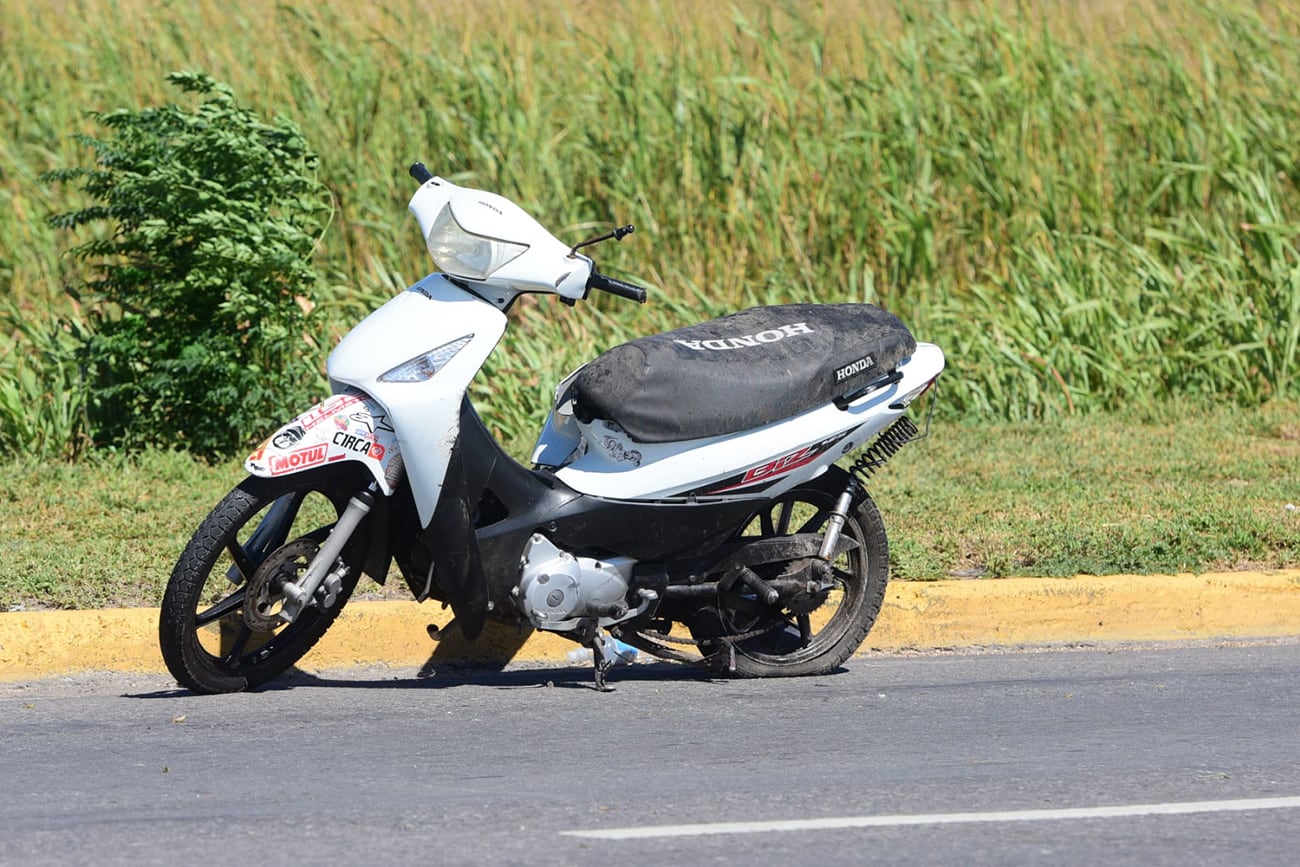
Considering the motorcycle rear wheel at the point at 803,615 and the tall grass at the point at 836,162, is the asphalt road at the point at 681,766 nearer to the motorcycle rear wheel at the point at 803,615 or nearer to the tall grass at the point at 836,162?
the motorcycle rear wheel at the point at 803,615

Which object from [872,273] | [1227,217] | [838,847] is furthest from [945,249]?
[838,847]

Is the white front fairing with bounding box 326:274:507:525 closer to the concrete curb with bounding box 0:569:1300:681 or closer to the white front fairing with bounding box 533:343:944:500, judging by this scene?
the white front fairing with bounding box 533:343:944:500

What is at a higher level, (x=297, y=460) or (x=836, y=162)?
(x=297, y=460)

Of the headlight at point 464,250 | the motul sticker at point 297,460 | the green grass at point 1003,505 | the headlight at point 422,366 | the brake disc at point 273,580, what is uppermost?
the headlight at point 464,250

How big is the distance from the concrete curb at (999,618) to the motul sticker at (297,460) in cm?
106

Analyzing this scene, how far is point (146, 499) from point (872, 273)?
4787 millimetres

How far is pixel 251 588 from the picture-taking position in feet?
17.3

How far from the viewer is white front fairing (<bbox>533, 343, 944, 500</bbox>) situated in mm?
5445

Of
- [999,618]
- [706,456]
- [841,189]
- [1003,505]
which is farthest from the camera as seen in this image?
[841,189]

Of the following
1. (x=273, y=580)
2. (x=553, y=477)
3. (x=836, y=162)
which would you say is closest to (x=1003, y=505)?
(x=553, y=477)

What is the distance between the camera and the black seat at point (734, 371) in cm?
532

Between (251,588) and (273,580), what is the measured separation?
0.07 meters

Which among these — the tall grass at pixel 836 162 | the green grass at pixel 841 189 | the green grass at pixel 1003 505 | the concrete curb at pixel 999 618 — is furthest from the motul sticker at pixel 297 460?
the tall grass at pixel 836 162

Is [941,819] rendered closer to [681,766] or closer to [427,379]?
[681,766]
